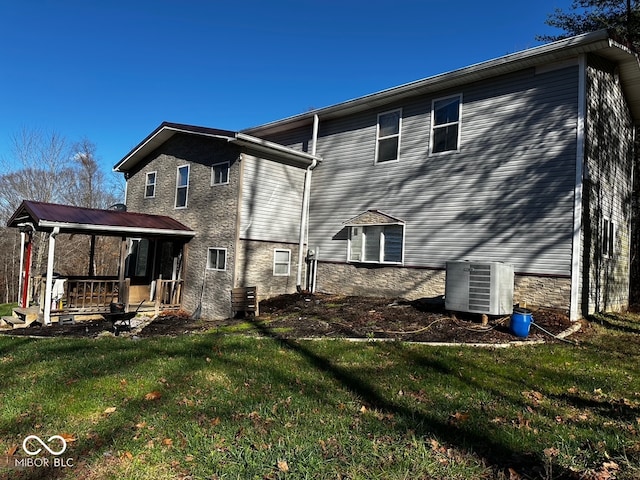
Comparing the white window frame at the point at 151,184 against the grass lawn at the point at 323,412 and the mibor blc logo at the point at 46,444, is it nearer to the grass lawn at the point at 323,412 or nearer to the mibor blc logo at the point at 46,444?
the grass lawn at the point at 323,412

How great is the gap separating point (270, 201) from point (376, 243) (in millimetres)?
3801

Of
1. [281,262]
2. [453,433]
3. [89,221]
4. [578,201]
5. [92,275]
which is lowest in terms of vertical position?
[453,433]

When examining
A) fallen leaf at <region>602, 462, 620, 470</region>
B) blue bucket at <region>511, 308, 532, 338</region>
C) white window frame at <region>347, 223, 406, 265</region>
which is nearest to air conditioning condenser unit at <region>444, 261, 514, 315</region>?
blue bucket at <region>511, 308, 532, 338</region>

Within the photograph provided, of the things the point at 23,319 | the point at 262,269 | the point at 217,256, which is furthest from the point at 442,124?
the point at 23,319

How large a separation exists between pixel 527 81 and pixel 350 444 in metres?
9.81

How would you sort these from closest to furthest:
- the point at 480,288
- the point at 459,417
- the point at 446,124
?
the point at 459,417 < the point at 480,288 < the point at 446,124

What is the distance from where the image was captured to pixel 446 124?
37.9 feet

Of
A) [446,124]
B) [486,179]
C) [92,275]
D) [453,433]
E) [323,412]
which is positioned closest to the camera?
[453,433]

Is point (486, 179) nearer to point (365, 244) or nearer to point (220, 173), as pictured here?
point (365, 244)

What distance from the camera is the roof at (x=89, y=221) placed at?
37.6ft

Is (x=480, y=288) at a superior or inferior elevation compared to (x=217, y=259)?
inferior

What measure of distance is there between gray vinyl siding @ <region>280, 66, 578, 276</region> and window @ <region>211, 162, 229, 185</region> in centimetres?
393

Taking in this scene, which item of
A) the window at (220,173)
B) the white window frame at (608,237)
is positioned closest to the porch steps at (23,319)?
the window at (220,173)

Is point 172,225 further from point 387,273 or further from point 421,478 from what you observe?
point 421,478
